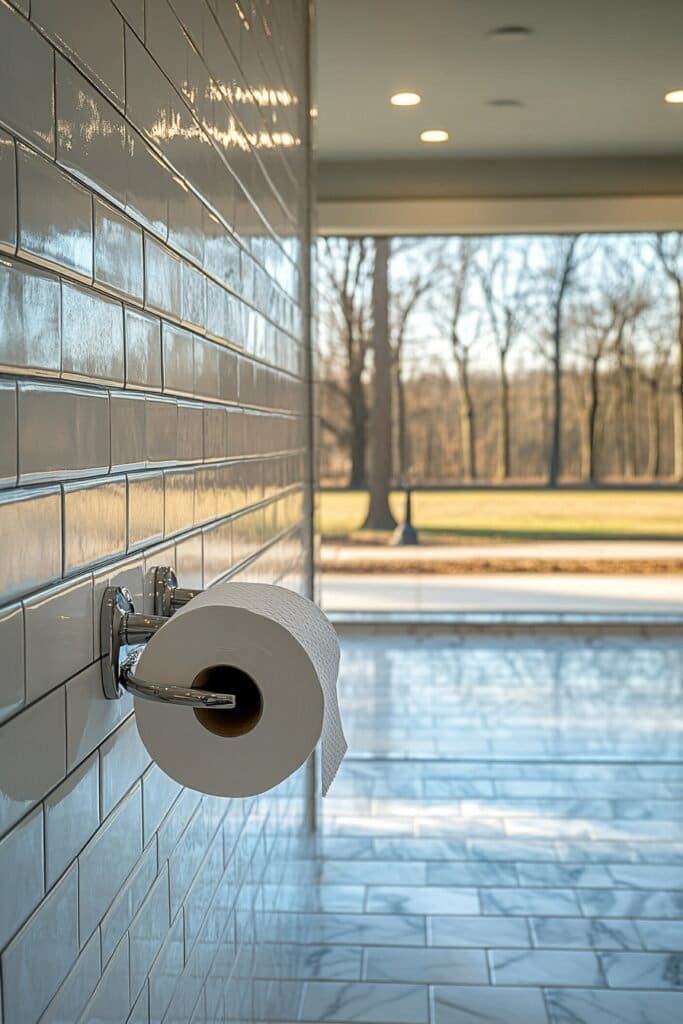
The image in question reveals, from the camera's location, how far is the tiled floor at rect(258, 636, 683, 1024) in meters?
2.48

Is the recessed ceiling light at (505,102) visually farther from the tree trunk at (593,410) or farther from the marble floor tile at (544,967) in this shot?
the marble floor tile at (544,967)

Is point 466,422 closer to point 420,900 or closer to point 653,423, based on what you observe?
point 653,423

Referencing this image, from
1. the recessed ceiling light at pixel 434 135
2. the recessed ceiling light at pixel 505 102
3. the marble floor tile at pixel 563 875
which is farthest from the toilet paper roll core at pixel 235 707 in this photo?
the recessed ceiling light at pixel 434 135

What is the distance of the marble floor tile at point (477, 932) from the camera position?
2.74 metres

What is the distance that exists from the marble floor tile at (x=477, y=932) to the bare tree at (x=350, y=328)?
499cm

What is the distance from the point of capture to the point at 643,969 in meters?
2.60

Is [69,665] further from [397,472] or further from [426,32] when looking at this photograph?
[397,472]

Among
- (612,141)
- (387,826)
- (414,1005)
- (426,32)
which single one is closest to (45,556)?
(414,1005)

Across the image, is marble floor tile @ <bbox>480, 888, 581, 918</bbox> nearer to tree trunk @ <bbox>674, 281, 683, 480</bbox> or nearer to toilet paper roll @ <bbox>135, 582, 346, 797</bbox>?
toilet paper roll @ <bbox>135, 582, 346, 797</bbox>

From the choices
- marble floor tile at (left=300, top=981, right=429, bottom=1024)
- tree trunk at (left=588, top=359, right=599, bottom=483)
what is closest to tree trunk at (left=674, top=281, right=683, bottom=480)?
tree trunk at (left=588, top=359, right=599, bottom=483)

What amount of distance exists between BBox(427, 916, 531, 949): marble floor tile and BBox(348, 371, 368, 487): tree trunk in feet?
16.4

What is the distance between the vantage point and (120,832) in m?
0.99

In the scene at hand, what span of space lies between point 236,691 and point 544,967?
203cm

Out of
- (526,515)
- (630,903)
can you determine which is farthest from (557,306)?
(630,903)
